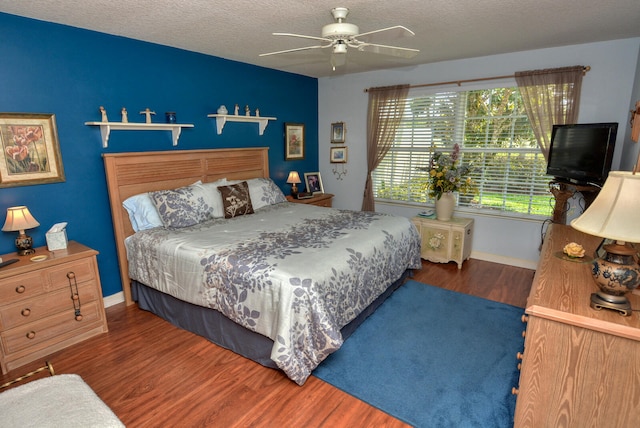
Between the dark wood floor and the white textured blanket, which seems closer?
the white textured blanket

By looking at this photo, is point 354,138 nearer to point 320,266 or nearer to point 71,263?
point 320,266

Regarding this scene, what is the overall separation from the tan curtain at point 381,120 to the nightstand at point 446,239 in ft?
3.45

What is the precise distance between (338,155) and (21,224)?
392 cm

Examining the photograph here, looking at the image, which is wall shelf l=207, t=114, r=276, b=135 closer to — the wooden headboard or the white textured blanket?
the wooden headboard

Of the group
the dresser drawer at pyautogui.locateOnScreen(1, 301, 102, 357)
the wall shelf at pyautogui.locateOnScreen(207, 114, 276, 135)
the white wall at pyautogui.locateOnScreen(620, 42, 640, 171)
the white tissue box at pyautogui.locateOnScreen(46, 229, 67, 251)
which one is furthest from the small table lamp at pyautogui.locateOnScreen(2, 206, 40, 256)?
the white wall at pyautogui.locateOnScreen(620, 42, 640, 171)

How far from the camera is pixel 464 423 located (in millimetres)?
1889

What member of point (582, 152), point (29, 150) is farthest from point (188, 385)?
point (582, 152)

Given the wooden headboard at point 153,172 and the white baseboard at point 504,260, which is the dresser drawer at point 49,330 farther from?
the white baseboard at point 504,260

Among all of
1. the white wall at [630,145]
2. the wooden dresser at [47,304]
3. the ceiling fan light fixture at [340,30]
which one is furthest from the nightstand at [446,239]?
the wooden dresser at [47,304]

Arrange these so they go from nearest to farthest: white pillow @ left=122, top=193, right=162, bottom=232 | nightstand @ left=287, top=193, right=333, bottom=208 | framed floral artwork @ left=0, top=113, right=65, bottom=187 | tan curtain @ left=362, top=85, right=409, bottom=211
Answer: framed floral artwork @ left=0, top=113, right=65, bottom=187, white pillow @ left=122, top=193, right=162, bottom=232, tan curtain @ left=362, top=85, right=409, bottom=211, nightstand @ left=287, top=193, right=333, bottom=208

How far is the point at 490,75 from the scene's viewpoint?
3.97 meters

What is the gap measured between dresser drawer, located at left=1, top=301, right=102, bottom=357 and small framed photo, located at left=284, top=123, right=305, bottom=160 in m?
3.11

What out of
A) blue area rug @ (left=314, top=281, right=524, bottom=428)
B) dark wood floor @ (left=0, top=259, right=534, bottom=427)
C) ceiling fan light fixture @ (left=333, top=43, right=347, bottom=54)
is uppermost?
ceiling fan light fixture @ (left=333, top=43, right=347, bottom=54)

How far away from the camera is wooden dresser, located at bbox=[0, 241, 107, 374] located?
232 centimetres
